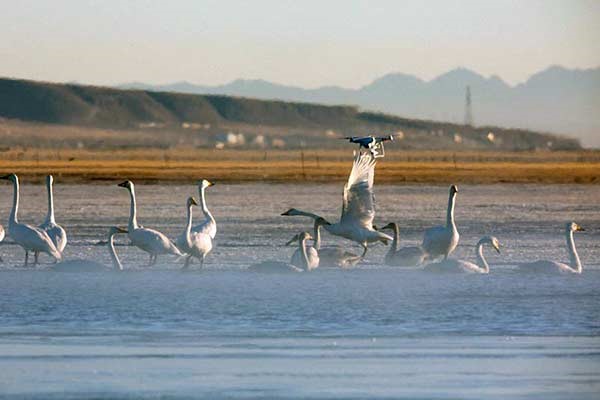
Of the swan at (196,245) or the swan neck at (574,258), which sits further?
the swan at (196,245)

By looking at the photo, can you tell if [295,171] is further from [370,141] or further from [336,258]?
[336,258]

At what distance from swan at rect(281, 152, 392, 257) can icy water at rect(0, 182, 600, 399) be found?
13.7 inches

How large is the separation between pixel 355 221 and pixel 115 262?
2.86m

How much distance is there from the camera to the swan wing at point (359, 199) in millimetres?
17812

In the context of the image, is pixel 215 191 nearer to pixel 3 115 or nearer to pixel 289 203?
pixel 289 203

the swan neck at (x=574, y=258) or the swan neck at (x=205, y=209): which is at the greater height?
the swan neck at (x=205, y=209)

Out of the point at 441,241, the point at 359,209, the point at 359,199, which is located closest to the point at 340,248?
the point at 359,209

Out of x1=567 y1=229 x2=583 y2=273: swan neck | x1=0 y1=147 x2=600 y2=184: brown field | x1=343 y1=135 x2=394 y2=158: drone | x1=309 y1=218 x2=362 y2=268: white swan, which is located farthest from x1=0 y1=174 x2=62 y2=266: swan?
x1=0 y1=147 x2=600 y2=184: brown field

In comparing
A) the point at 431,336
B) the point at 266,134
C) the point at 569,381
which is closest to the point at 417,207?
the point at 431,336

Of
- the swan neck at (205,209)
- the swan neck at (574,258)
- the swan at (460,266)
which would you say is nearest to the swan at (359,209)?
the swan neck at (205,209)

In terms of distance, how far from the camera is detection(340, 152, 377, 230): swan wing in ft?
58.4

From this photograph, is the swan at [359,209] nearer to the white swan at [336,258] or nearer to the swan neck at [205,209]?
the white swan at [336,258]

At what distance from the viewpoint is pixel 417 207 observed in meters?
28.6

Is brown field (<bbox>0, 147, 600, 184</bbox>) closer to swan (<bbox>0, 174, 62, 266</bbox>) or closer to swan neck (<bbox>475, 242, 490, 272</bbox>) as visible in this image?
swan (<bbox>0, 174, 62, 266</bbox>)
